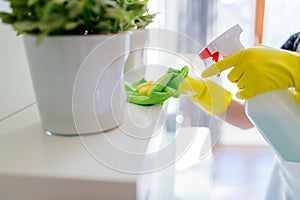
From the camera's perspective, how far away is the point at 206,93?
2.21ft

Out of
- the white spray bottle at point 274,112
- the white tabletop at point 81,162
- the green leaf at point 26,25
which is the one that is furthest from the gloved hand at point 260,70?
the green leaf at point 26,25

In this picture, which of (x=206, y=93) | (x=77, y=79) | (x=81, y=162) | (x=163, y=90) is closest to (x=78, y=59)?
(x=77, y=79)

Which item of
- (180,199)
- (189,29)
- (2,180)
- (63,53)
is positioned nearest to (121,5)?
(63,53)

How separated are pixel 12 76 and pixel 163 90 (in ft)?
0.99

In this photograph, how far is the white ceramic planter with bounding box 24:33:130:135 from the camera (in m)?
0.38

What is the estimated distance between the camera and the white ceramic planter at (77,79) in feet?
1.24

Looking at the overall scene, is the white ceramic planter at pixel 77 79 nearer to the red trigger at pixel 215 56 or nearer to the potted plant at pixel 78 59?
the potted plant at pixel 78 59

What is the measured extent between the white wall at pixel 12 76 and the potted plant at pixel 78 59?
14 cm

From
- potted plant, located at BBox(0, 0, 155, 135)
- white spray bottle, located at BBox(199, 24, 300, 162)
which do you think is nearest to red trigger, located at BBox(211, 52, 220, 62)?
white spray bottle, located at BBox(199, 24, 300, 162)

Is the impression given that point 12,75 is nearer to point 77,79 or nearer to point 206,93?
point 77,79

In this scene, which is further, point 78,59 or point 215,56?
point 215,56

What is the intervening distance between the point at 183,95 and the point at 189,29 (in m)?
1.65

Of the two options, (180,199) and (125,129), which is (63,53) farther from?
(180,199)

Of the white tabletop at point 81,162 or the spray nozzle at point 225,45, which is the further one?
the spray nozzle at point 225,45
